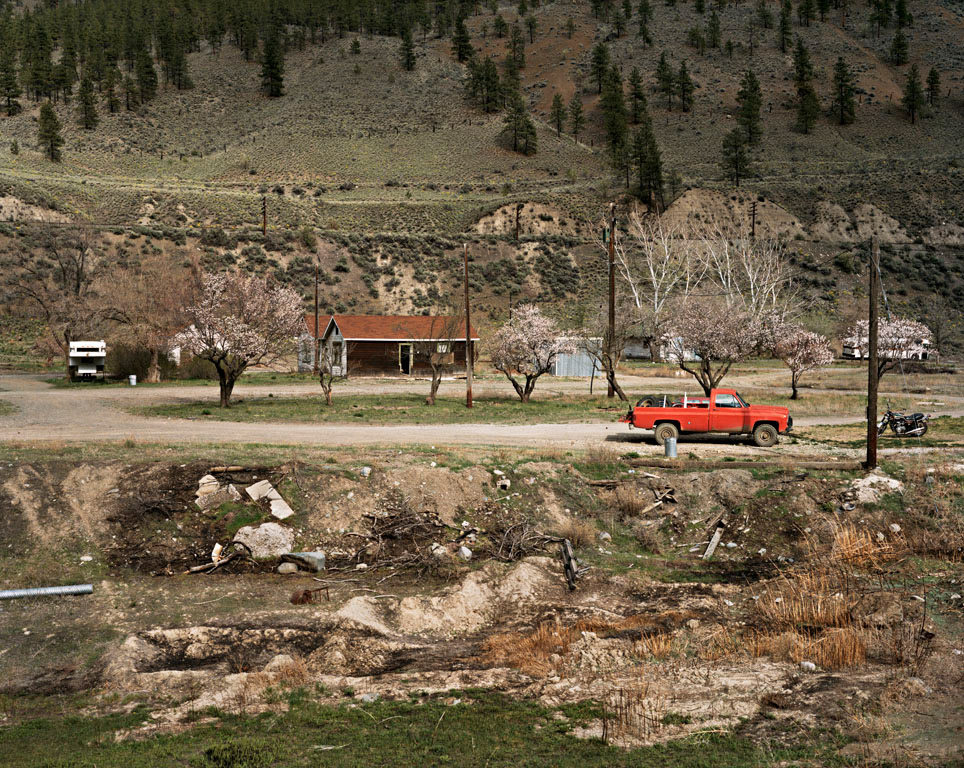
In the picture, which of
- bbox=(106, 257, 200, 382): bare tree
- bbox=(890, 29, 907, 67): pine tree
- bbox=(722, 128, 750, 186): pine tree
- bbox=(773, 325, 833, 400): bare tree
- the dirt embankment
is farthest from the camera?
bbox=(890, 29, 907, 67): pine tree

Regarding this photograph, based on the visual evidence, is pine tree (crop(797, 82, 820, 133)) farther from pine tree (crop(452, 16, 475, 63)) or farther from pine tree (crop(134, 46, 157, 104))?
pine tree (crop(134, 46, 157, 104))

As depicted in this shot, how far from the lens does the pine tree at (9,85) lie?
121875mm

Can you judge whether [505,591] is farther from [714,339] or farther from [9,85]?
[9,85]

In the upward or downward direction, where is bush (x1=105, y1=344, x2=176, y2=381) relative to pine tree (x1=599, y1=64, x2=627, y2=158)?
downward

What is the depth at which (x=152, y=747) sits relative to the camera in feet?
26.0

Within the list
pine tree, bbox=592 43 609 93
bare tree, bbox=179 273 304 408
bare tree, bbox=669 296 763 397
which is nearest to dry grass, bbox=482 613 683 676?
bare tree, bbox=669 296 763 397

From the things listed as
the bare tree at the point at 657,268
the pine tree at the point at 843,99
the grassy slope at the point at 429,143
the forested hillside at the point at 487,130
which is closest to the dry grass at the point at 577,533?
the bare tree at the point at 657,268

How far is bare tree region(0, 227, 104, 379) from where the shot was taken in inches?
1887

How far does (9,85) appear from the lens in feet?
401

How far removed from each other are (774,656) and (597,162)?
372ft

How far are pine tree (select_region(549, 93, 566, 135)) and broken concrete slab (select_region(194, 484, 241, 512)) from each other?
393 ft

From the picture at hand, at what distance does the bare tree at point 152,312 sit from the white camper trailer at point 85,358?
205 cm

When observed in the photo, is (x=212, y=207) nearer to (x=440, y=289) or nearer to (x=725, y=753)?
(x=440, y=289)

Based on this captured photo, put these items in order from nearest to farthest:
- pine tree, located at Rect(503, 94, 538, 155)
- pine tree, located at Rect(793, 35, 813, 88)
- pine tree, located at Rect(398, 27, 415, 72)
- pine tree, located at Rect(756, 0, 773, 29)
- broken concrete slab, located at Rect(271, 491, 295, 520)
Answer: broken concrete slab, located at Rect(271, 491, 295, 520)
pine tree, located at Rect(503, 94, 538, 155)
pine tree, located at Rect(793, 35, 813, 88)
pine tree, located at Rect(398, 27, 415, 72)
pine tree, located at Rect(756, 0, 773, 29)
